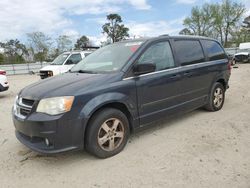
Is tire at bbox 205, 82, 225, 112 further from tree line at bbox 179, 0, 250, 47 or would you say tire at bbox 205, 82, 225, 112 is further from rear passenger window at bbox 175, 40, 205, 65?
tree line at bbox 179, 0, 250, 47

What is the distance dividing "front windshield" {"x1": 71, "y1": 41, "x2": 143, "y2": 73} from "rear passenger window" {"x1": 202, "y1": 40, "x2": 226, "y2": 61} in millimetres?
1933

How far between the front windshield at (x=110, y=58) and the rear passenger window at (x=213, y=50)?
1.93 meters

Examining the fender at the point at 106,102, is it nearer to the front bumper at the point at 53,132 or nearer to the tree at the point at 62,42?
the front bumper at the point at 53,132

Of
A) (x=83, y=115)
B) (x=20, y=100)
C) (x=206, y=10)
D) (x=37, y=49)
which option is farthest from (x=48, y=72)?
(x=206, y=10)

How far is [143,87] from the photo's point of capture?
366 cm

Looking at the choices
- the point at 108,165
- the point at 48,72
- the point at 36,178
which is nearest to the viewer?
the point at 36,178

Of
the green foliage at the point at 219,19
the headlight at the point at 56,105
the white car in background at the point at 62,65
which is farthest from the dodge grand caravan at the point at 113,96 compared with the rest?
the green foliage at the point at 219,19

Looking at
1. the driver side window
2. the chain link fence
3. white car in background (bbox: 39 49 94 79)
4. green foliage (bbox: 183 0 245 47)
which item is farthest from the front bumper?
green foliage (bbox: 183 0 245 47)

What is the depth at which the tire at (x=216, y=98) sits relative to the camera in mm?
5184

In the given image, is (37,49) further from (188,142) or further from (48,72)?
(188,142)

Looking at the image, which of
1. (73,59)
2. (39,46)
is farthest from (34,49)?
(73,59)

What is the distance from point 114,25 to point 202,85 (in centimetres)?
4644

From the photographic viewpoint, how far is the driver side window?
3.83 meters

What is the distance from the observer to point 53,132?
113 inches
